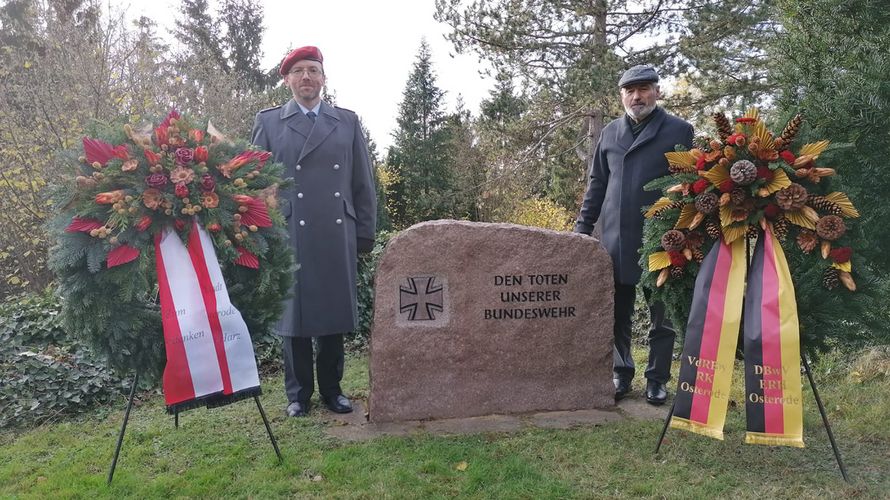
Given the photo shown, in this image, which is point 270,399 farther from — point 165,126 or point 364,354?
point 165,126

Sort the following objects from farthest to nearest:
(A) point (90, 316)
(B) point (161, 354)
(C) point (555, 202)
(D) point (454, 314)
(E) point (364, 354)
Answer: (C) point (555, 202) < (E) point (364, 354) < (D) point (454, 314) < (B) point (161, 354) < (A) point (90, 316)

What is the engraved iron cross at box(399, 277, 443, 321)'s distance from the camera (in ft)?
12.2

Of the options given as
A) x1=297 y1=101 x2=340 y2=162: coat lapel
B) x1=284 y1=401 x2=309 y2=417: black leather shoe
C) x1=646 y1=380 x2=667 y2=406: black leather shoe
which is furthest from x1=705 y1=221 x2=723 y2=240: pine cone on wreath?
x1=284 y1=401 x2=309 y2=417: black leather shoe

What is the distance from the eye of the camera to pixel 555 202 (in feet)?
61.3

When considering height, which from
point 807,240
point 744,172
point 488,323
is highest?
point 744,172

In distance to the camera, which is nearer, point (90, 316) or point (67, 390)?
point (90, 316)

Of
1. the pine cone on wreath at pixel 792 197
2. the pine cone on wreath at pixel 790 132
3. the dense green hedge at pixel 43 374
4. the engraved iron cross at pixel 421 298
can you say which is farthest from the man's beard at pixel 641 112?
the dense green hedge at pixel 43 374

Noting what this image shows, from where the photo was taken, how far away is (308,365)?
394 cm

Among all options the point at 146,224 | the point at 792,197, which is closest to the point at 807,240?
the point at 792,197

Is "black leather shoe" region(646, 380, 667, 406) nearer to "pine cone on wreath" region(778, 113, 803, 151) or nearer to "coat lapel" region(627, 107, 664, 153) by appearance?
"coat lapel" region(627, 107, 664, 153)

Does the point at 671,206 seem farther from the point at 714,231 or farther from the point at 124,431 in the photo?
the point at 124,431

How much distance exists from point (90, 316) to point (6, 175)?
558 centimetres

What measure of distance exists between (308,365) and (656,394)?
2.24 metres

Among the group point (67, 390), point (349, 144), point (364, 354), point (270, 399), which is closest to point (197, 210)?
point (349, 144)
